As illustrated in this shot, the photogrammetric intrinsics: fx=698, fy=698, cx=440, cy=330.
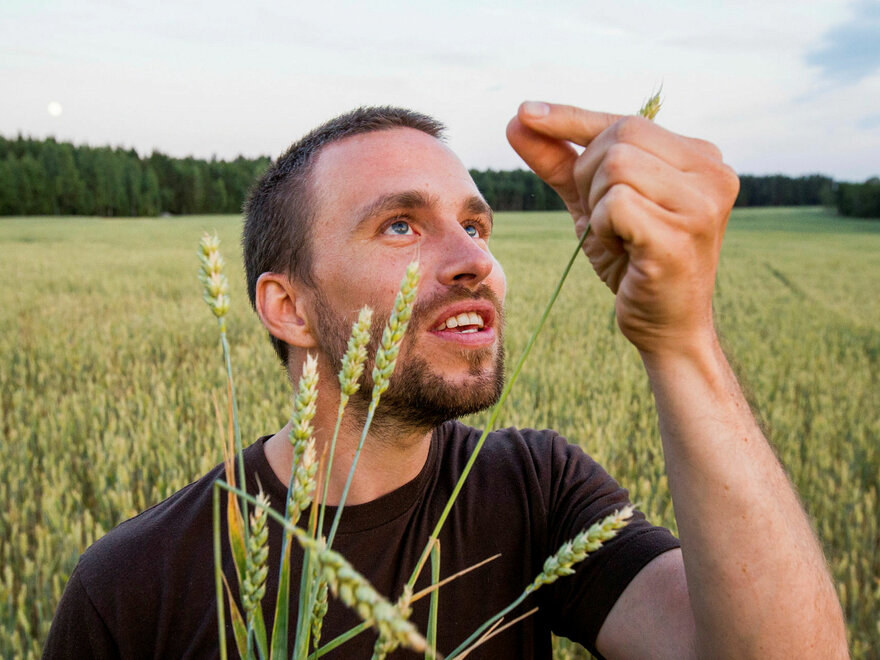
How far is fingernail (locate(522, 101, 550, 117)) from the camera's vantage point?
3.00ft

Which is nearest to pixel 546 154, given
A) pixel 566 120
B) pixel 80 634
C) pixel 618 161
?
pixel 566 120

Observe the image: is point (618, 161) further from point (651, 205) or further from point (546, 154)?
point (546, 154)

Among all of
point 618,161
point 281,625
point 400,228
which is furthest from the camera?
point 400,228

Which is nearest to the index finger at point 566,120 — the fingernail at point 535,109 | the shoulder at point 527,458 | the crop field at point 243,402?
the fingernail at point 535,109

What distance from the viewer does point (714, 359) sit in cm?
102

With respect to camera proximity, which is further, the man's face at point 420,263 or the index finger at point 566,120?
the man's face at point 420,263

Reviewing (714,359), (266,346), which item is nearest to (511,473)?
(714,359)

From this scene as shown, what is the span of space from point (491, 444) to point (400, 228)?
0.64 metres

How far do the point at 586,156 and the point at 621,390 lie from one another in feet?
16.2

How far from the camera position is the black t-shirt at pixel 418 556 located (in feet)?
4.78

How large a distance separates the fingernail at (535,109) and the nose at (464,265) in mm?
564

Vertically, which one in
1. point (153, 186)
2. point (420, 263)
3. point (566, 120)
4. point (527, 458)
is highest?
point (153, 186)

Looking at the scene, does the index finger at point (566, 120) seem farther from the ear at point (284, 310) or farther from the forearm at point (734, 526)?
the ear at point (284, 310)

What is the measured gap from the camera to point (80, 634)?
→ 145 cm
